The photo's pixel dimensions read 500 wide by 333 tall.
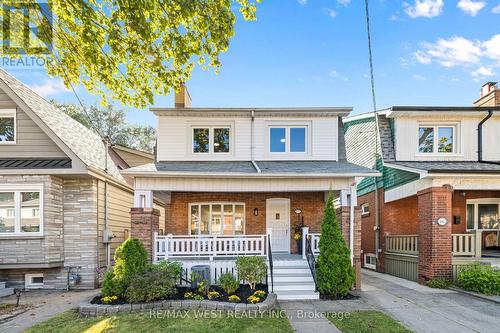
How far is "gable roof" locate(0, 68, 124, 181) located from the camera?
10.6 m

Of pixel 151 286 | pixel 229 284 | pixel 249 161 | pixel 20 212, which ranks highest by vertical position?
pixel 249 161

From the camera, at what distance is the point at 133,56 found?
7453mm

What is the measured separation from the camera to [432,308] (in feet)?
25.8

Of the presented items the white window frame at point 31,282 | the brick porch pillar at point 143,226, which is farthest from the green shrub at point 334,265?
the white window frame at point 31,282

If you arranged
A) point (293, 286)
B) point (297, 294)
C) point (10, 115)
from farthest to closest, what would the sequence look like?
point (10, 115), point (293, 286), point (297, 294)

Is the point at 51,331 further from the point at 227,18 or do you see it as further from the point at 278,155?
the point at 278,155

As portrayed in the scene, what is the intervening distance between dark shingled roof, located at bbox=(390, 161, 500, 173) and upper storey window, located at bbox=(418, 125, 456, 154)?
77 centimetres

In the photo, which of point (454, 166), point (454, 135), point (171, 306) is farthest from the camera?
point (454, 135)

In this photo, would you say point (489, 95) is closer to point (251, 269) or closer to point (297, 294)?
point (297, 294)

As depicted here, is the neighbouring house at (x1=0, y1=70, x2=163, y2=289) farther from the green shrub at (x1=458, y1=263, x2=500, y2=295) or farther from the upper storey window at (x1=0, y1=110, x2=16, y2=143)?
the green shrub at (x1=458, y1=263, x2=500, y2=295)

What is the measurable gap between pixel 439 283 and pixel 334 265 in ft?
13.5

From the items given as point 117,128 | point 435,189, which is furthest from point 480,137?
point 117,128

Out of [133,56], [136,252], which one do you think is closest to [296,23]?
[133,56]

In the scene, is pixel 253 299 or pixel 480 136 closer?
pixel 253 299
